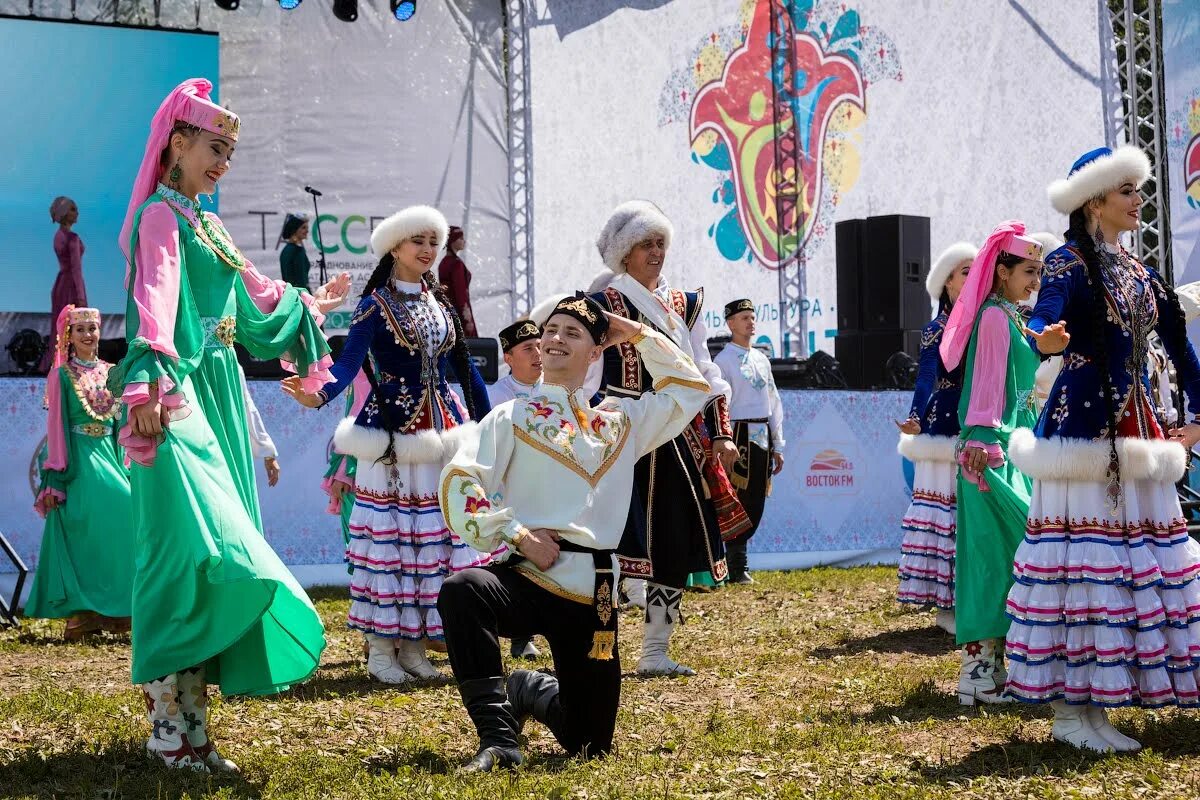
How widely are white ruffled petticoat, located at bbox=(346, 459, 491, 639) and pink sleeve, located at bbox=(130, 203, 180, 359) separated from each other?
7.78ft

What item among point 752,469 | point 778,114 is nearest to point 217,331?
point 752,469

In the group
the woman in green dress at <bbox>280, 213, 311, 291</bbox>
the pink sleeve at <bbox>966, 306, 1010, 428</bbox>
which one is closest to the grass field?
the pink sleeve at <bbox>966, 306, 1010, 428</bbox>

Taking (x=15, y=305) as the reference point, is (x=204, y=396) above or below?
below

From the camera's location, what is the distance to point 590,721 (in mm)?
4508

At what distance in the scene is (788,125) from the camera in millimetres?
15516

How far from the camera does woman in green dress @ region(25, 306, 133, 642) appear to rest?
838 centimetres

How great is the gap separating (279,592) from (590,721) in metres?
1.08

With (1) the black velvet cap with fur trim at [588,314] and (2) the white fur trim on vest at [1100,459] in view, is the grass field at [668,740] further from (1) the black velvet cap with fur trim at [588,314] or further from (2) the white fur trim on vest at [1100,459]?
(1) the black velvet cap with fur trim at [588,314]

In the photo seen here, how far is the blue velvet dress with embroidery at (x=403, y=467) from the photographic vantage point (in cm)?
654

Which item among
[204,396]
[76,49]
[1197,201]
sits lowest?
[204,396]

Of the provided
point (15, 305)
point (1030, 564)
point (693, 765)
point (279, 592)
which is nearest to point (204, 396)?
point (279, 592)

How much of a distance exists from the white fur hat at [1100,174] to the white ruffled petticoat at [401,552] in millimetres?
3116

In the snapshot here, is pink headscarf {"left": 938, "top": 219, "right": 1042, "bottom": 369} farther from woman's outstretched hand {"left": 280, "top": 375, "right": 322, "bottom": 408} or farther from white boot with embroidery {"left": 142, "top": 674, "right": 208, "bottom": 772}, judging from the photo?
white boot with embroidery {"left": 142, "top": 674, "right": 208, "bottom": 772}

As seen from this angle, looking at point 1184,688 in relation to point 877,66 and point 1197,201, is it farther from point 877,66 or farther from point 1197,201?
point 877,66
